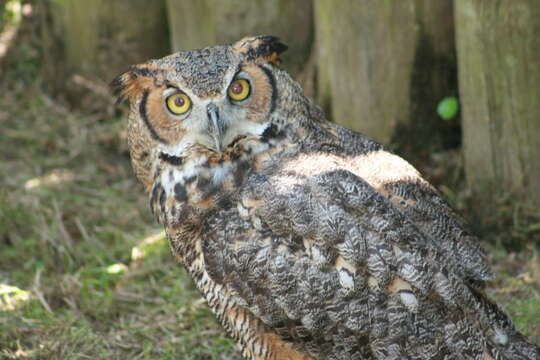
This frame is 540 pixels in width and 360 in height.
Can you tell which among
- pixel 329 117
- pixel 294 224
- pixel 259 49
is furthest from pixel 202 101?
pixel 329 117

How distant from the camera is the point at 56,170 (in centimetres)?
541

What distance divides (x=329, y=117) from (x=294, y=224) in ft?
6.71

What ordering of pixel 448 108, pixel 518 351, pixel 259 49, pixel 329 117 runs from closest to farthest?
pixel 518 351 → pixel 259 49 → pixel 448 108 → pixel 329 117

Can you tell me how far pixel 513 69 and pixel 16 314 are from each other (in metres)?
2.94

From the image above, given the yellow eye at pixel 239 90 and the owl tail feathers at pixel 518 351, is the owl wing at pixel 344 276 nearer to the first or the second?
the owl tail feathers at pixel 518 351

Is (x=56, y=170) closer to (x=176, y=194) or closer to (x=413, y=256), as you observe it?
(x=176, y=194)

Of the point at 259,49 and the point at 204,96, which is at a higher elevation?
the point at 259,49

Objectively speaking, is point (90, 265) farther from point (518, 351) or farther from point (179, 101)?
point (518, 351)

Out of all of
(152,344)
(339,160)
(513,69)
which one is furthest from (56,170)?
(513,69)

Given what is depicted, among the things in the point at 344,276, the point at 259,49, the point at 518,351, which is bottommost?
the point at 518,351

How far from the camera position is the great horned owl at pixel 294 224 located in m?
2.60

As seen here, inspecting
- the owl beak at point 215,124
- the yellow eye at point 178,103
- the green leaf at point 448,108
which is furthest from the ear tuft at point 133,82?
the green leaf at point 448,108

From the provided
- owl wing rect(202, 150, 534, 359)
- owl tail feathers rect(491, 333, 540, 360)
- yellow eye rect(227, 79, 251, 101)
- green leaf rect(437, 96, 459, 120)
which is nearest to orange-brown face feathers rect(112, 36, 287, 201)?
yellow eye rect(227, 79, 251, 101)

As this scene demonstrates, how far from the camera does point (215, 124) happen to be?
9.16 feet
